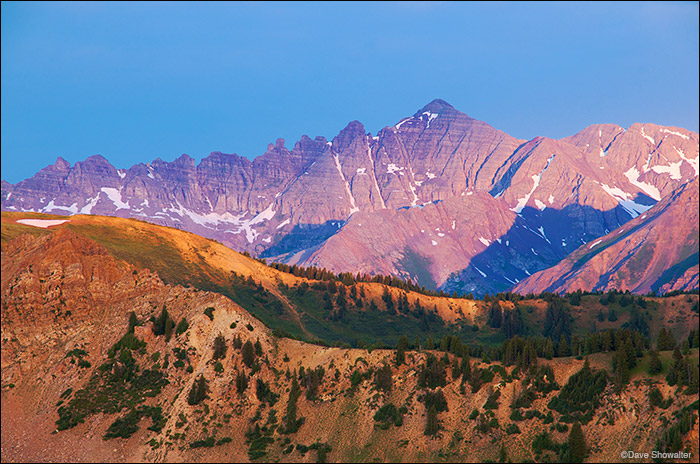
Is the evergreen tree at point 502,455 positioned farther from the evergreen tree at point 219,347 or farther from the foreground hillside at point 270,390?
the evergreen tree at point 219,347

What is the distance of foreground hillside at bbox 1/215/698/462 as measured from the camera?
Result: 107250mm

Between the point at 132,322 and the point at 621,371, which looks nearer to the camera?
the point at 621,371

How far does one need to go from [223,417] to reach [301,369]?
1819 centimetres

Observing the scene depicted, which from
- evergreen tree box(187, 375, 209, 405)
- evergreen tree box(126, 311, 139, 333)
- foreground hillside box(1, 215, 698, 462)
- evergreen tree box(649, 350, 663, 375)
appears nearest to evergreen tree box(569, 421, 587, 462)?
foreground hillside box(1, 215, 698, 462)

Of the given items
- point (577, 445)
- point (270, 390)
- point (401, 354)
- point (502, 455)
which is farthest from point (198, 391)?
point (577, 445)

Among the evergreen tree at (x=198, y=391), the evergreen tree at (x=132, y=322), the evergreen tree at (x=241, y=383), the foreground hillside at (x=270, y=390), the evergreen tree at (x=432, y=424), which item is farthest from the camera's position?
the evergreen tree at (x=132, y=322)

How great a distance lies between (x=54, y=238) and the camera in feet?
516

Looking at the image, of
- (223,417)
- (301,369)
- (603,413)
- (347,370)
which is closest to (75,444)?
(223,417)

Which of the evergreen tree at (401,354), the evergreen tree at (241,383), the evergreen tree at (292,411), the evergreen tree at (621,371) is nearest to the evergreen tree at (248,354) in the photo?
the evergreen tree at (241,383)

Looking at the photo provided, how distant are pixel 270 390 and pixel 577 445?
192 feet

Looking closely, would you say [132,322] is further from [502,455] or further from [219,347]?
[502,455]

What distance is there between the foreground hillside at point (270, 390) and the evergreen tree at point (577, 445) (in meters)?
0.76

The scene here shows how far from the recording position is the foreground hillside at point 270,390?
107 meters

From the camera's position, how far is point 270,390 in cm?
12912
